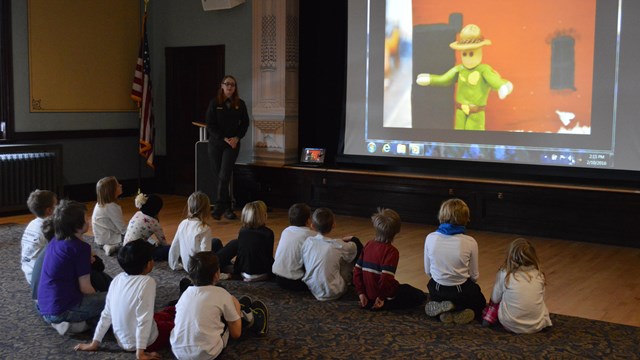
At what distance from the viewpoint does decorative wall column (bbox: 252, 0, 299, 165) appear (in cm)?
839

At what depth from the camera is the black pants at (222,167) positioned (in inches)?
305

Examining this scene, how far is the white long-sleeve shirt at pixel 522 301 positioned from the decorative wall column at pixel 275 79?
Result: 16.1 ft

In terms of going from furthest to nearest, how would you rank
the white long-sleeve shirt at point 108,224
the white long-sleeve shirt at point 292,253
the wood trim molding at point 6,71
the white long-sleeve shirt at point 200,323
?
1. the wood trim molding at point 6,71
2. the white long-sleeve shirt at point 108,224
3. the white long-sleeve shirt at point 292,253
4. the white long-sleeve shirt at point 200,323

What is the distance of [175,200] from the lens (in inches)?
360

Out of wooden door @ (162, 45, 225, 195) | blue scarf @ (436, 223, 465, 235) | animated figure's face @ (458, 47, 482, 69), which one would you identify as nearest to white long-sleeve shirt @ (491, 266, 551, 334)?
blue scarf @ (436, 223, 465, 235)

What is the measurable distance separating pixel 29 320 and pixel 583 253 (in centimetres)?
441

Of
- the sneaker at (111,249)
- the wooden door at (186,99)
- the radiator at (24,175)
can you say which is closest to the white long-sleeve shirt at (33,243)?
the sneaker at (111,249)

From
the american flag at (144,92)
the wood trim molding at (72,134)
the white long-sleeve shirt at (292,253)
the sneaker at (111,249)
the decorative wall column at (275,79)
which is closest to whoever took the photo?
the white long-sleeve shirt at (292,253)

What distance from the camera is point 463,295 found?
13.5 ft

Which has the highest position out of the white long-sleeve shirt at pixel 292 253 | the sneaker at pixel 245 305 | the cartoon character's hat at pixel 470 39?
the cartoon character's hat at pixel 470 39

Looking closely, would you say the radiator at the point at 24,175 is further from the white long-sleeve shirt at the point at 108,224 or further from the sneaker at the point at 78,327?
the sneaker at the point at 78,327

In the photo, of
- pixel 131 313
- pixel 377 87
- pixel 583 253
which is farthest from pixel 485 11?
pixel 131 313

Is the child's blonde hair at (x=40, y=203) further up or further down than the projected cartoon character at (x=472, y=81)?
further down

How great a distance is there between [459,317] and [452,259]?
0.33 meters
